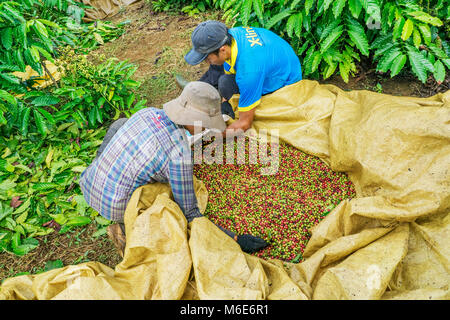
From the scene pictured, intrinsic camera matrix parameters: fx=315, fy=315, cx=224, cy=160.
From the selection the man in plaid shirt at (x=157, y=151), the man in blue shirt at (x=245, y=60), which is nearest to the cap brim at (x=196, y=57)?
the man in blue shirt at (x=245, y=60)

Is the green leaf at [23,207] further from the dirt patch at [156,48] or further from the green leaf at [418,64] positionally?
the green leaf at [418,64]

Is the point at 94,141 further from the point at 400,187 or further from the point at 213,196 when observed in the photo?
the point at 400,187

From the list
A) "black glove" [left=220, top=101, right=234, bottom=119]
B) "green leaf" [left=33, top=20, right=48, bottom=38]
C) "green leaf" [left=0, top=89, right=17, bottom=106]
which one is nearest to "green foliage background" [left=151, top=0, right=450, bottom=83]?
"black glove" [left=220, top=101, right=234, bottom=119]

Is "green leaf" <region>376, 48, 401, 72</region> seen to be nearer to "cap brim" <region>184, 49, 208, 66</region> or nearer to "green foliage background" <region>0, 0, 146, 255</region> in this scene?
"cap brim" <region>184, 49, 208, 66</region>

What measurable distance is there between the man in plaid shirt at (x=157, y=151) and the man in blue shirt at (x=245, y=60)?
1.97 ft

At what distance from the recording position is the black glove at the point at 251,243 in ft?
5.72

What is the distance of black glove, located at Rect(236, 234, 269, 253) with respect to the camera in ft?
5.72

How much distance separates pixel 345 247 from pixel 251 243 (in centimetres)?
49

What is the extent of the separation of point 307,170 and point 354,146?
14.3 inches

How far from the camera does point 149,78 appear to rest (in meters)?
3.29

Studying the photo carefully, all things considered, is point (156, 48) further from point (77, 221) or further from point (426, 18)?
point (426, 18)

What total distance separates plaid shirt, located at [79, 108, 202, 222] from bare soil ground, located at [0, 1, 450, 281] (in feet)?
1.69
